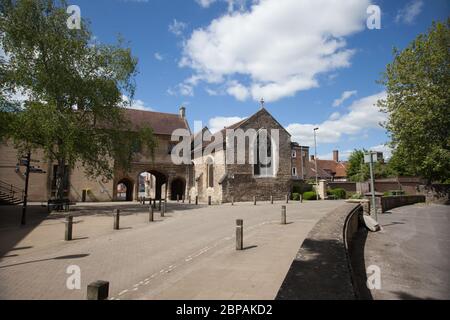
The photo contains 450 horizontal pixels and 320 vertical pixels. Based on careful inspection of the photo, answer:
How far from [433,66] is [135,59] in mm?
23147

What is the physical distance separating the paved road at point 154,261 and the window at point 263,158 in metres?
18.0

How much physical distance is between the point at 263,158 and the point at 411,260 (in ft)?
75.5

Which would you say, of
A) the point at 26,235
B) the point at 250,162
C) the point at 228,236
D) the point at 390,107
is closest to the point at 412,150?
the point at 390,107

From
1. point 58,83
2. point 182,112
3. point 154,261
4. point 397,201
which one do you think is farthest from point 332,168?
point 154,261

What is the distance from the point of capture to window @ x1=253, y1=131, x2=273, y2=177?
3005cm

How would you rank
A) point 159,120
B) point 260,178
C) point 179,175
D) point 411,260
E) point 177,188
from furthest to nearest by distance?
point 177,188 < point 159,120 < point 179,175 < point 260,178 < point 411,260

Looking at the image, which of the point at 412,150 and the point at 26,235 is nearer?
the point at 26,235

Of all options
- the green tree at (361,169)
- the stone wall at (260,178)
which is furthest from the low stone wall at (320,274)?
the green tree at (361,169)

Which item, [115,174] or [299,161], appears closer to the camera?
[115,174]

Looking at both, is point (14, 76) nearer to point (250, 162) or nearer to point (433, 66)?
point (250, 162)

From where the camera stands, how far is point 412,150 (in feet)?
78.5

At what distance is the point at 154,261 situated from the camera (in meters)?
7.10

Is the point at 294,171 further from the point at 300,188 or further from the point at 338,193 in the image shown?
the point at 300,188

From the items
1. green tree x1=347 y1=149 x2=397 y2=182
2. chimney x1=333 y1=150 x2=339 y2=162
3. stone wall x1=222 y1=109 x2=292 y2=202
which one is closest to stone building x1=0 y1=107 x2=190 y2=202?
stone wall x1=222 y1=109 x2=292 y2=202
